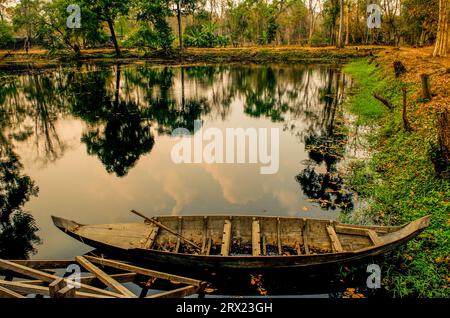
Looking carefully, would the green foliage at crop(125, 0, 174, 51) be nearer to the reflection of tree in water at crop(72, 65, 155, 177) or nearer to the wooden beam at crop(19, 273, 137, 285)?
the reflection of tree in water at crop(72, 65, 155, 177)

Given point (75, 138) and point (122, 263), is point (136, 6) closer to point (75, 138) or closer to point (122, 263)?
point (75, 138)

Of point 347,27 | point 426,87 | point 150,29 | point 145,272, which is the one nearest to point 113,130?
point 145,272

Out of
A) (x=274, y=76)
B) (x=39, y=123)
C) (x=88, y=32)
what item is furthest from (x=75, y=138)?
(x=88, y=32)

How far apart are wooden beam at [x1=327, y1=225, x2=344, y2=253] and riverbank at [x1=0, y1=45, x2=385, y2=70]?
158 ft

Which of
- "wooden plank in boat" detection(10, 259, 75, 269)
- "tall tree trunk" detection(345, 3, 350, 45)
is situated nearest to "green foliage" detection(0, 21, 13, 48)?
"tall tree trunk" detection(345, 3, 350, 45)

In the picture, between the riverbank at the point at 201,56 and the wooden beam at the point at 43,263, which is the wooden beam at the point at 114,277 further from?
the riverbank at the point at 201,56

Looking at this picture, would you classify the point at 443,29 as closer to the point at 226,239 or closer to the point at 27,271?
the point at 226,239

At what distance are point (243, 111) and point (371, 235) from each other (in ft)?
61.1

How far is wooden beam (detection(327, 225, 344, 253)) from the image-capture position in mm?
8086

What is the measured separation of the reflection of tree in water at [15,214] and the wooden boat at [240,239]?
2422mm

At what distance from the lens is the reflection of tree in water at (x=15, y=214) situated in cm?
997

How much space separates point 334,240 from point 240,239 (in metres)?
2.43

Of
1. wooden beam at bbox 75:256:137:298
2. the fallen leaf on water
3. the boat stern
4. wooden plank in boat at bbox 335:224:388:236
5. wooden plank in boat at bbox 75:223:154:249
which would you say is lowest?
the fallen leaf on water

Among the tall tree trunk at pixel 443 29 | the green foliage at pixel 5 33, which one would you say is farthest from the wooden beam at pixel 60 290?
the green foliage at pixel 5 33
